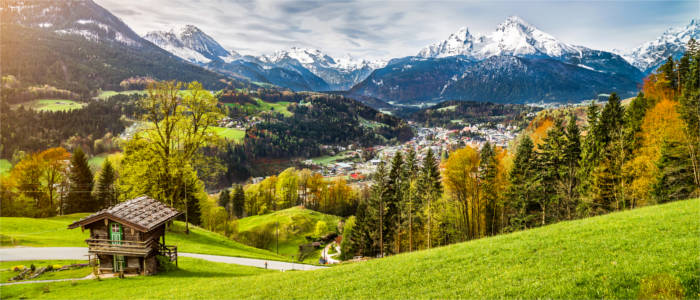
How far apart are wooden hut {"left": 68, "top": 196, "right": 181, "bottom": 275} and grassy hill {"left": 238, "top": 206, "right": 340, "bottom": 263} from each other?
183ft

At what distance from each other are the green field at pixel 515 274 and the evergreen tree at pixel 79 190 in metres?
55.4

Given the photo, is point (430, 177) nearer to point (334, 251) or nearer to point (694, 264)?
point (694, 264)

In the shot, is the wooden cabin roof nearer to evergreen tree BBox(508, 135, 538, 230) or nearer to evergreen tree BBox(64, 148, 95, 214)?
evergreen tree BBox(508, 135, 538, 230)

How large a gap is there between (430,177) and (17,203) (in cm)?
6973

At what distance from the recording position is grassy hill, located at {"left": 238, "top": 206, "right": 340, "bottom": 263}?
83.2 m

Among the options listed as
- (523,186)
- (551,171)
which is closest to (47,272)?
(523,186)

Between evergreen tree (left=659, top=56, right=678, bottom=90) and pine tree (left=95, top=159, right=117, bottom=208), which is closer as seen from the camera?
evergreen tree (left=659, top=56, right=678, bottom=90)

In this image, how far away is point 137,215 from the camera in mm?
26234

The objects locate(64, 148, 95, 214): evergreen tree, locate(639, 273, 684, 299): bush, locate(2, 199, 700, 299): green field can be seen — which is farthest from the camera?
locate(64, 148, 95, 214): evergreen tree

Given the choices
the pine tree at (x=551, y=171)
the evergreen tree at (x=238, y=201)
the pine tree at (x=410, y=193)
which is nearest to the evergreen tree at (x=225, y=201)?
the evergreen tree at (x=238, y=201)

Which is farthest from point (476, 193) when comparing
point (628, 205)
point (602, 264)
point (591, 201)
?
point (602, 264)

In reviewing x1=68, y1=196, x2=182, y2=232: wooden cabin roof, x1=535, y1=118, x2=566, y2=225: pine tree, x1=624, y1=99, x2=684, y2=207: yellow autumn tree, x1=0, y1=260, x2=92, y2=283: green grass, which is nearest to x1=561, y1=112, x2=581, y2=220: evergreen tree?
x1=535, y1=118, x2=566, y2=225: pine tree

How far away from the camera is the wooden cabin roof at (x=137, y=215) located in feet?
82.2

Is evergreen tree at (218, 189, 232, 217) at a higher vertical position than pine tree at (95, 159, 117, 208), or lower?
lower
